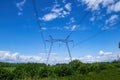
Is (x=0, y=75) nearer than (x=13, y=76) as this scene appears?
Yes

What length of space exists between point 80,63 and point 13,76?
3310cm

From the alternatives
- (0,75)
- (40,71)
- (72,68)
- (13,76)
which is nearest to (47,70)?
(40,71)

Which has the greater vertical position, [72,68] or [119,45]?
[119,45]

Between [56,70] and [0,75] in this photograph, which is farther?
[56,70]

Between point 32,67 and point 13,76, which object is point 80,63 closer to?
point 32,67

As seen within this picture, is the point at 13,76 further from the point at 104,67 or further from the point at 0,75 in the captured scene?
the point at 104,67

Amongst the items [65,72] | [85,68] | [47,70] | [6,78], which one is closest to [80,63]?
[85,68]

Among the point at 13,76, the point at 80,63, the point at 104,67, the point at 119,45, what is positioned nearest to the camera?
the point at 13,76

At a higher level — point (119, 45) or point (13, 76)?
point (119, 45)

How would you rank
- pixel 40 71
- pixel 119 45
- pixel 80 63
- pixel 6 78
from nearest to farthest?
pixel 6 78 < pixel 40 71 < pixel 119 45 < pixel 80 63

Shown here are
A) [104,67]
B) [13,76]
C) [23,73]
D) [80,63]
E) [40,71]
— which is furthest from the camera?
[104,67]

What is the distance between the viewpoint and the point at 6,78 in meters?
60.1

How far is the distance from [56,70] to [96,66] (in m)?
19.4

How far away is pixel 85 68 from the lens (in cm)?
8656
